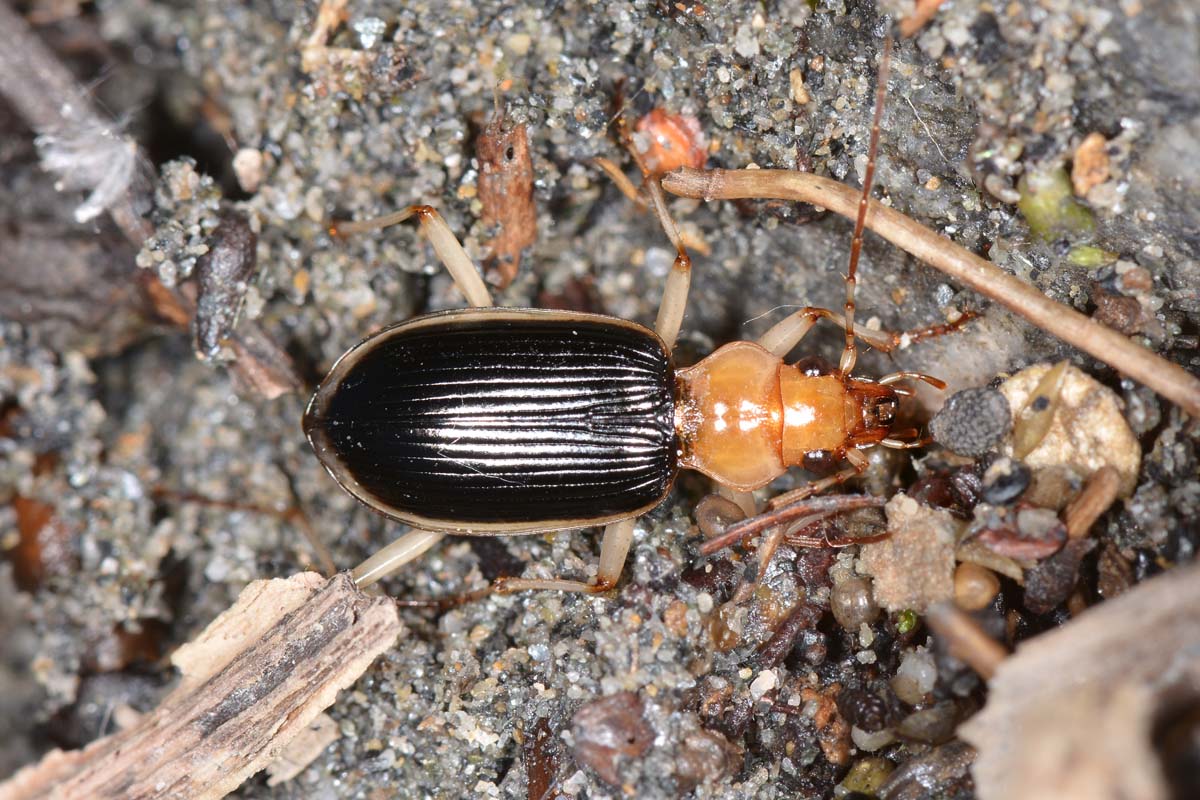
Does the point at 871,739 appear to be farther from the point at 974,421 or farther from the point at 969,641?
the point at 974,421

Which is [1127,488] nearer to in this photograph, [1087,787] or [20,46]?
[1087,787]

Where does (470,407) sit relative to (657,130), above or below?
below

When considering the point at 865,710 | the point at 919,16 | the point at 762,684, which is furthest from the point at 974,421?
the point at 919,16

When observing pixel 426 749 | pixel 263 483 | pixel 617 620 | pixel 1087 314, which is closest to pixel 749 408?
pixel 617 620

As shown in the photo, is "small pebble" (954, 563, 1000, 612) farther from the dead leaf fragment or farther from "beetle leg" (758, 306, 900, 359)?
the dead leaf fragment

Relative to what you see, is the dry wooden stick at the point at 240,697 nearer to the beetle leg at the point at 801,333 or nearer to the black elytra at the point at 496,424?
the black elytra at the point at 496,424

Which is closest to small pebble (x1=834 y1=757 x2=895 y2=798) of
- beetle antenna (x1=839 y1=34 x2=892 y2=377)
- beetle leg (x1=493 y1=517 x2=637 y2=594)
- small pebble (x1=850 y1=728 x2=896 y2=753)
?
small pebble (x1=850 y1=728 x2=896 y2=753)
